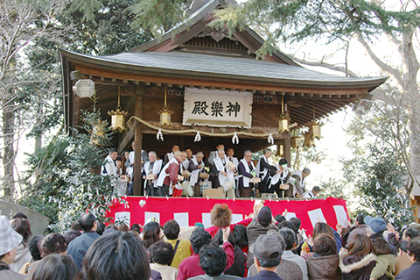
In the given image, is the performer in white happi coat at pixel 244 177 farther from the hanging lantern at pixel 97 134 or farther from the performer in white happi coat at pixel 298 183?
the hanging lantern at pixel 97 134

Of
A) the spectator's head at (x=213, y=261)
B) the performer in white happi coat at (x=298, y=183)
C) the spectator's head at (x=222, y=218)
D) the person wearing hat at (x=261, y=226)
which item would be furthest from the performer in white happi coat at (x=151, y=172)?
the spectator's head at (x=213, y=261)

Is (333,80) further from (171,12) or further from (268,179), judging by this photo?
(171,12)

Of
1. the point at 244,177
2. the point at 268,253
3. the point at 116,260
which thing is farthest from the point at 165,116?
the point at 116,260

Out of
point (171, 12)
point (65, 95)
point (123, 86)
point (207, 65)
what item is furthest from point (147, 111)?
point (171, 12)

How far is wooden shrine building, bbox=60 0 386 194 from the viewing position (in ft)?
26.2

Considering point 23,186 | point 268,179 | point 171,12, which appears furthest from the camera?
point 23,186

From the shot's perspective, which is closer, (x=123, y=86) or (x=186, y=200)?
A: (x=186, y=200)

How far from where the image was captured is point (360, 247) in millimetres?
3363

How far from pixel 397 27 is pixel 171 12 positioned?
140 inches

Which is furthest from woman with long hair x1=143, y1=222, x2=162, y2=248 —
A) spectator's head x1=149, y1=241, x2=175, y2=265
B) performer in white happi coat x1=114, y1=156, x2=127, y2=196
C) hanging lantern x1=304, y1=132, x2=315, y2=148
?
hanging lantern x1=304, y1=132, x2=315, y2=148

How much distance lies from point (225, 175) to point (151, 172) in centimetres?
172

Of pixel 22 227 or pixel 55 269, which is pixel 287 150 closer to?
pixel 22 227

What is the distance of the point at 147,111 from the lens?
8.82m

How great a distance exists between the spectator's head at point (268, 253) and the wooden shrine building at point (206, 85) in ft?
19.3
